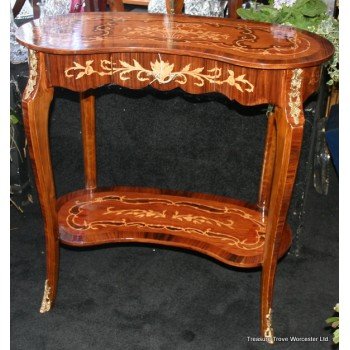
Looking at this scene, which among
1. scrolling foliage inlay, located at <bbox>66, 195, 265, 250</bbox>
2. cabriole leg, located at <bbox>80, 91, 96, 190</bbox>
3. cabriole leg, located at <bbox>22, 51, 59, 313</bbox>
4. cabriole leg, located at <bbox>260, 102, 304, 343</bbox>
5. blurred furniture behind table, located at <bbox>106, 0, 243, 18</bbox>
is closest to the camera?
cabriole leg, located at <bbox>260, 102, 304, 343</bbox>

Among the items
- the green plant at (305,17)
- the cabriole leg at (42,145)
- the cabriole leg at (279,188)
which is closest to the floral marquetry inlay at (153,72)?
the cabriole leg at (42,145)

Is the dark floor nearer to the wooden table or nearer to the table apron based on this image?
the wooden table

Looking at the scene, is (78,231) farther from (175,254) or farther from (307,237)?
(307,237)

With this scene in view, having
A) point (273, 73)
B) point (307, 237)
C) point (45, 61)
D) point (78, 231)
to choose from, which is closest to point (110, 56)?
point (45, 61)

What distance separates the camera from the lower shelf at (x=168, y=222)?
6.89ft

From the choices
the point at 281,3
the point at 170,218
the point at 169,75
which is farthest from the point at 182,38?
the point at 170,218

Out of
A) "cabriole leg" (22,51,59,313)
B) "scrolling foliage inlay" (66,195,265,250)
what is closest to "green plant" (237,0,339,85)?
"scrolling foliage inlay" (66,195,265,250)

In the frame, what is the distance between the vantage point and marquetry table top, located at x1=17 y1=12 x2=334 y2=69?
5.31ft

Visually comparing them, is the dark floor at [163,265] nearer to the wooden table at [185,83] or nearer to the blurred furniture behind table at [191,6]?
the wooden table at [185,83]

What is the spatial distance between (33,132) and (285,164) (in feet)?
2.79

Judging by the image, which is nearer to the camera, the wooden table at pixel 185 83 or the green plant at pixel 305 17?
the wooden table at pixel 185 83

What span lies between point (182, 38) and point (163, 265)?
1.08 m

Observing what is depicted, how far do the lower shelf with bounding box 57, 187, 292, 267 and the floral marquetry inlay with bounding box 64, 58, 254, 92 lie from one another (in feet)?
2.29

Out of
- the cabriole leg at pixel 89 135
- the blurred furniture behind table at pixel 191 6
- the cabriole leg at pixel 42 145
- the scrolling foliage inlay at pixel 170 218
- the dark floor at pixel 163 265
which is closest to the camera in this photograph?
the cabriole leg at pixel 42 145
